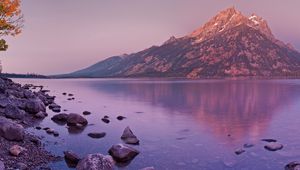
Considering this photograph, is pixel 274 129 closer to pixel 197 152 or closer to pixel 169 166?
pixel 197 152

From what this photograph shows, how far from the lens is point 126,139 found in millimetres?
33281

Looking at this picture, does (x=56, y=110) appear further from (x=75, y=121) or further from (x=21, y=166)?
(x=21, y=166)

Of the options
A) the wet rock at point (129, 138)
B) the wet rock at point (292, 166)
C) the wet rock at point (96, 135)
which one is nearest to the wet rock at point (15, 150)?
the wet rock at point (129, 138)

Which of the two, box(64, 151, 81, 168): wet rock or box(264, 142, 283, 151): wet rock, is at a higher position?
box(64, 151, 81, 168): wet rock

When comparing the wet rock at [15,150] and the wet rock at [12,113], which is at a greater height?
the wet rock at [12,113]

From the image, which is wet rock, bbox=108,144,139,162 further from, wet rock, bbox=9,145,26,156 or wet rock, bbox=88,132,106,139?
wet rock, bbox=88,132,106,139

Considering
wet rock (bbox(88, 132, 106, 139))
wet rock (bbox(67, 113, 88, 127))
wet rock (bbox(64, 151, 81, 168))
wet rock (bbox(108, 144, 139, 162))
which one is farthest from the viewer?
wet rock (bbox(67, 113, 88, 127))

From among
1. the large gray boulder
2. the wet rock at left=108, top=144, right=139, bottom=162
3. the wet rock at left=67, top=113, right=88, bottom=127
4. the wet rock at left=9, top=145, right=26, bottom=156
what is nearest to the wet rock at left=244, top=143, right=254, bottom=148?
the wet rock at left=108, top=144, right=139, bottom=162

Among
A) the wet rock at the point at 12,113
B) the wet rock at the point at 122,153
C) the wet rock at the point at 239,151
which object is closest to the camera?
the wet rock at the point at 122,153

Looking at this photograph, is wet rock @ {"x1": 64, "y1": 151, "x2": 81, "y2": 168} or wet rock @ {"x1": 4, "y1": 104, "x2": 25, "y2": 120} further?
wet rock @ {"x1": 4, "y1": 104, "x2": 25, "y2": 120}

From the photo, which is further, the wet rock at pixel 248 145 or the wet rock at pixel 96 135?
the wet rock at pixel 96 135

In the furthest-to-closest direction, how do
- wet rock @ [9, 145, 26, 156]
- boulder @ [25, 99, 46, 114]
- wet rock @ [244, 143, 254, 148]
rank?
boulder @ [25, 99, 46, 114] → wet rock @ [244, 143, 254, 148] → wet rock @ [9, 145, 26, 156]

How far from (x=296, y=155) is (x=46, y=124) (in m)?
28.6

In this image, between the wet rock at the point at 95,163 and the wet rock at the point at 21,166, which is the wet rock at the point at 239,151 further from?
the wet rock at the point at 21,166
